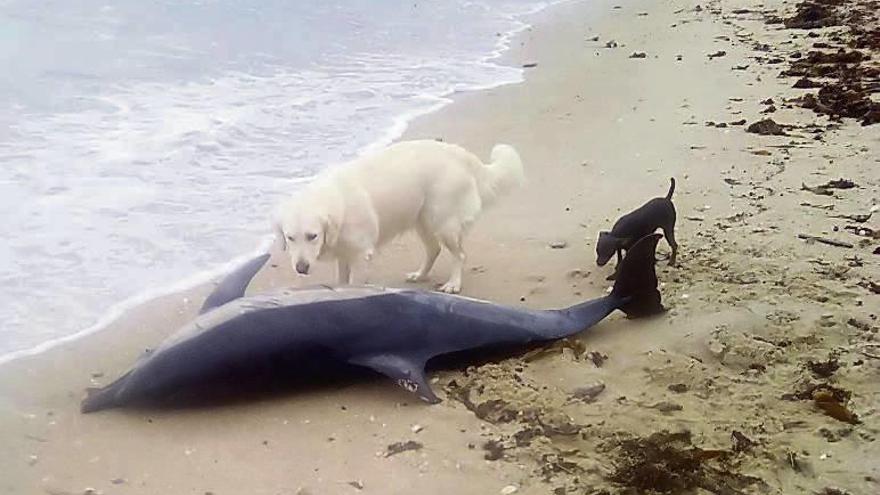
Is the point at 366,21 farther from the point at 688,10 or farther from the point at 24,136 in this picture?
the point at 24,136

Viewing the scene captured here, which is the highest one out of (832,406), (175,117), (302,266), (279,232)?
(279,232)

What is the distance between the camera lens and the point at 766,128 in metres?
7.47

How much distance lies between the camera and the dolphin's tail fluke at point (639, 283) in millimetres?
4473

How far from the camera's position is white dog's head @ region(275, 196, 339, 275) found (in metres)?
4.63

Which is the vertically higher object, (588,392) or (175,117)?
(175,117)

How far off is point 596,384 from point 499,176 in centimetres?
163

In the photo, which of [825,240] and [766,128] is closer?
[825,240]

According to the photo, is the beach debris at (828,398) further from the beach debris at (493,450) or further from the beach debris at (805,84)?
the beach debris at (805,84)

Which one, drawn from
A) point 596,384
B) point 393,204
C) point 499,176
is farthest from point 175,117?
point 596,384

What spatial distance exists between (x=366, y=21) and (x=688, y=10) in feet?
13.4

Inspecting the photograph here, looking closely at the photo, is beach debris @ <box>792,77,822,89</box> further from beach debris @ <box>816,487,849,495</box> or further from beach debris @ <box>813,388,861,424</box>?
beach debris @ <box>816,487,849,495</box>

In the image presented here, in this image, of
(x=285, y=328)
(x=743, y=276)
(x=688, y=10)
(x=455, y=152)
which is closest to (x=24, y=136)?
(x=455, y=152)

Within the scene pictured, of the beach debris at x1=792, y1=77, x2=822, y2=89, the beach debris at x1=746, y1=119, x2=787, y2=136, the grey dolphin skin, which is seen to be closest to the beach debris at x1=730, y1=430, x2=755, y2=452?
the grey dolphin skin

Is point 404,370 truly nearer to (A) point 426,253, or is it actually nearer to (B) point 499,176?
(A) point 426,253
